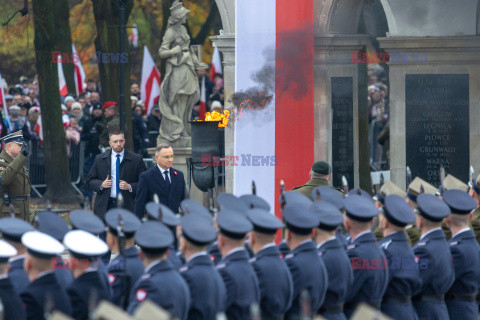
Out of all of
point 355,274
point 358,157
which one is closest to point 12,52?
point 358,157

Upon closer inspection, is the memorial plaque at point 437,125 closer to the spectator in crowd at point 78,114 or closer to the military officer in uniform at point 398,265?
the military officer in uniform at point 398,265

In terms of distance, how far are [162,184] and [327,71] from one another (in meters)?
4.96

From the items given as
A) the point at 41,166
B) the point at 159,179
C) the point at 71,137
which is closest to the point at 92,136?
the point at 71,137

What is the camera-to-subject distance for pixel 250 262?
9.12 metres

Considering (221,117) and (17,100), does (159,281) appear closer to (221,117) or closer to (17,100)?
(221,117)

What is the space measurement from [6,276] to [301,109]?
866cm

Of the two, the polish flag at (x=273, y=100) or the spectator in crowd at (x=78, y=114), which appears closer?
the polish flag at (x=273, y=100)

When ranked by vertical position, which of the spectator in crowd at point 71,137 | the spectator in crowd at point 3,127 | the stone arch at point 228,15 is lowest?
the spectator in crowd at point 71,137

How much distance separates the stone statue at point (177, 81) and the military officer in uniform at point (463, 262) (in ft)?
37.0

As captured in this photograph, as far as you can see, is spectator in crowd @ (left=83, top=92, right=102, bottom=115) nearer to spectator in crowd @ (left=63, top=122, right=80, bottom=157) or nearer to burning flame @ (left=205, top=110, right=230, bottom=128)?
spectator in crowd @ (left=63, top=122, right=80, bottom=157)

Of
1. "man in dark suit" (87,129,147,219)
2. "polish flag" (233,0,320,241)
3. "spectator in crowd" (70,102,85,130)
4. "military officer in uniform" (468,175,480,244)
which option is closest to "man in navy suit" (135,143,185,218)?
"man in dark suit" (87,129,147,219)

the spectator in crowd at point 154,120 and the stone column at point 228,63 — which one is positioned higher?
the stone column at point 228,63

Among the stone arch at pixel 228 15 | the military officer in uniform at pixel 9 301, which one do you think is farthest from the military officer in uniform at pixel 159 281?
the stone arch at pixel 228 15

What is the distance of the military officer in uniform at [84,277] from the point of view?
8.54 metres
